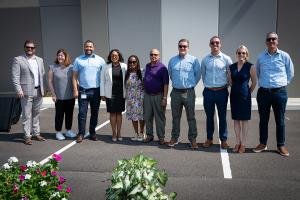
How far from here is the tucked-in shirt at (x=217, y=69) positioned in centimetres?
588

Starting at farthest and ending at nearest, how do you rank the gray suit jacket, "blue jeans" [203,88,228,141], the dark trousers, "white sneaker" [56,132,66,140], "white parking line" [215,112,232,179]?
"white sneaker" [56,132,66,140] → the dark trousers → the gray suit jacket → "blue jeans" [203,88,228,141] → "white parking line" [215,112,232,179]

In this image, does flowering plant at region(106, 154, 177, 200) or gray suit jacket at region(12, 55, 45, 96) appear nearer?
flowering plant at region(106, 154, 177, 200)

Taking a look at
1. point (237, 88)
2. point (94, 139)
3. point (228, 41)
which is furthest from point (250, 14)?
point (94, 139)

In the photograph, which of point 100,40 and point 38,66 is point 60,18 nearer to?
point 100,40

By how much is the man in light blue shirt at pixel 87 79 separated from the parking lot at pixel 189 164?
719mm

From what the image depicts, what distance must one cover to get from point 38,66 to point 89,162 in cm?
231

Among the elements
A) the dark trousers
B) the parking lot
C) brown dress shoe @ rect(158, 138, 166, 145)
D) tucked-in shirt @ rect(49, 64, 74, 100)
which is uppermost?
tucked-in shirt @ rect(49, 64, 74, 100)

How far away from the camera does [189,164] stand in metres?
5.45

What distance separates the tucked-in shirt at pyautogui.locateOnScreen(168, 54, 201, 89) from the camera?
6.02 metres

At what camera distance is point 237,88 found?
577cm

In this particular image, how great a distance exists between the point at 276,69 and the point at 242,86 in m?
0.60

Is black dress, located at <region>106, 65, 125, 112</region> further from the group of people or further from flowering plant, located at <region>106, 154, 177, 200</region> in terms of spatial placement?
flowering plant, located at <region>106, 154, 177, 200</region>

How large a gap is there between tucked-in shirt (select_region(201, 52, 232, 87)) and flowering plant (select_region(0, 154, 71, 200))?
3.50 metres

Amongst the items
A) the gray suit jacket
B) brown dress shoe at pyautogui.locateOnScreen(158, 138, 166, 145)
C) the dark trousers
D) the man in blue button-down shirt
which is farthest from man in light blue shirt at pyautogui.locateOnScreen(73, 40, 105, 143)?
the man in blue button-down shirt
